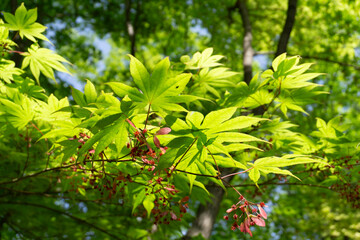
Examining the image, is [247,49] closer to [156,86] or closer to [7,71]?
[7,71]

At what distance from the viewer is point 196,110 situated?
4.01m

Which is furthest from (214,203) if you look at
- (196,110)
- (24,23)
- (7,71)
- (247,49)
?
(247,49)

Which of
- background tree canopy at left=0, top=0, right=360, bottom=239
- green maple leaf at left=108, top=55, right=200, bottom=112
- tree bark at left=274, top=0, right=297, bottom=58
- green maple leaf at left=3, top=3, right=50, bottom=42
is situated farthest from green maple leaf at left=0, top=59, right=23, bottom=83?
tree bark at left=274, top=0, right=297, bottom=58

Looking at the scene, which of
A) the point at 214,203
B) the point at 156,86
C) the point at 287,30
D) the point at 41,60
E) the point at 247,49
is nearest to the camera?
the point at 156,86

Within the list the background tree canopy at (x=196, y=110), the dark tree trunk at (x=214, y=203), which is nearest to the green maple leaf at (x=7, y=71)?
the background tree canopy at (x=196, y=110)

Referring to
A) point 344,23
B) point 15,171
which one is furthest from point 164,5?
point 15,171

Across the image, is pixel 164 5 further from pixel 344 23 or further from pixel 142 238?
pixel 142 238

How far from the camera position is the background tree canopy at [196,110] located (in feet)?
5.68

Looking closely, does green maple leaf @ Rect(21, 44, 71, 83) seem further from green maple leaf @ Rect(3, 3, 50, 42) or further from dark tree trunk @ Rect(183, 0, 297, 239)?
dark tree trunk @ Rect(183, 0, 297, 239)

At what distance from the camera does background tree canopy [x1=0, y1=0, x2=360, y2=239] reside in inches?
68.2

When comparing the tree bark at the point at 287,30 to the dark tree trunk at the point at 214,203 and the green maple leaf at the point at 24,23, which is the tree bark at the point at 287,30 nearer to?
the dark tree trunk at the point at 214,203

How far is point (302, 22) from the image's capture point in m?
8.44

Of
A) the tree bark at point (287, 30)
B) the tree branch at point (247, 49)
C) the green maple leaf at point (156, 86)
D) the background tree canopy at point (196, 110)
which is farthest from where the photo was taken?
the tree branch at point (247, 49)

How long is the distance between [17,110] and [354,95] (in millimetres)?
9241
